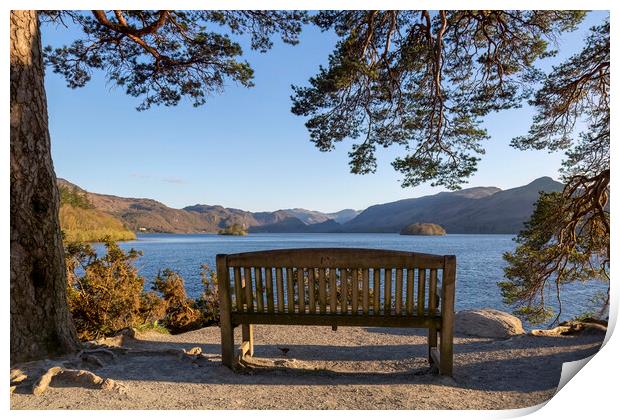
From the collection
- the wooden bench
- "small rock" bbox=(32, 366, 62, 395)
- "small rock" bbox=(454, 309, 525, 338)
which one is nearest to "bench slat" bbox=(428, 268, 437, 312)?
the wooden bench

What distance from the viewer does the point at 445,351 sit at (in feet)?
10.5

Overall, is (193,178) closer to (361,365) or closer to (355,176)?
(355,176)

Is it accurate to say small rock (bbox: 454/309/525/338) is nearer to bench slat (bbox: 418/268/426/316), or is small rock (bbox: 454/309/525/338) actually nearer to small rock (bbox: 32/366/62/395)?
bench slat (bbox: 418/268/426/316)

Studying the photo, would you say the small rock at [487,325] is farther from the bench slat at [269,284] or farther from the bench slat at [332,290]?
the bench slat at [269,284]

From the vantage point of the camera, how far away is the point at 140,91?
238 inches

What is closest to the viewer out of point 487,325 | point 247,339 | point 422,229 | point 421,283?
point 421,283

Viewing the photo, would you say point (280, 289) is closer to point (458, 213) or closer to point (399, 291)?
point (399, 291)

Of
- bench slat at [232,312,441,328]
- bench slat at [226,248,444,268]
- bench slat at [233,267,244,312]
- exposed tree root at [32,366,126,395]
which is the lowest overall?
exposed tree root at [32,366,126,395]

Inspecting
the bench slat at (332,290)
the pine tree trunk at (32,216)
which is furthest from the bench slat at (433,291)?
the pine tree trunk at (32,216)

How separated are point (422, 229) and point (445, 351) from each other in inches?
1238

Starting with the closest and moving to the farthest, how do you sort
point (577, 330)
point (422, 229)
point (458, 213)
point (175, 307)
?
point (577, 330), point (175, 307), point (422, 229), point (458, 213)

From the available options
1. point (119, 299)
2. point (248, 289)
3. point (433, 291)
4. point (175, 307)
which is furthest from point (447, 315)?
point (175, 307)

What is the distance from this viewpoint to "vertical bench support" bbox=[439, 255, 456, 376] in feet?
9.91
